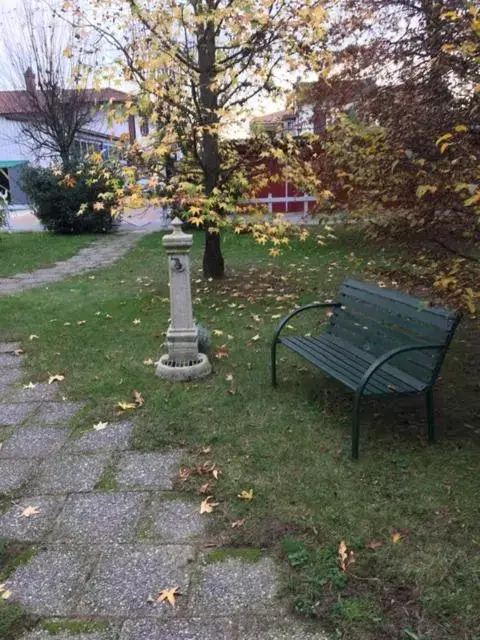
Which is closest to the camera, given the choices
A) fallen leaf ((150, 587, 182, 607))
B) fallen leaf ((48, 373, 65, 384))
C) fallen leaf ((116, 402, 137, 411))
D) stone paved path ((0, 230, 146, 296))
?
fallen leaf ((150, 587, 182, 607))

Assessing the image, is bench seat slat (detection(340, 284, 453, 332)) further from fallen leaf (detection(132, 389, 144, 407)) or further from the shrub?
the shrub

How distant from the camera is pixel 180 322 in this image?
15.9 ft

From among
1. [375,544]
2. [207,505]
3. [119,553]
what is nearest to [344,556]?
[375,544]

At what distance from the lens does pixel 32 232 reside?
61.9 ft

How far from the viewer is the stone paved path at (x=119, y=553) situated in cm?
215

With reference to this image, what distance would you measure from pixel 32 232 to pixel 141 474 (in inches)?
682

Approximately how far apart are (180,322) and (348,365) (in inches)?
65.3

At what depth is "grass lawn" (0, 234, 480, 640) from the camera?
7.40 ft

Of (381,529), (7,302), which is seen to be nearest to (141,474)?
(381,529)

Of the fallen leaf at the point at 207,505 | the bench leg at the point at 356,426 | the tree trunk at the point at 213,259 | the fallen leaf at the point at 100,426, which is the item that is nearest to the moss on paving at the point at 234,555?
the fallen leaf at the point at 207,505

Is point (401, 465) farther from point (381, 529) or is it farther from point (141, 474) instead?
point (141, 474)

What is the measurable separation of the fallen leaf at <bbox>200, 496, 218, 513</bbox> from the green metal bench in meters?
0.93

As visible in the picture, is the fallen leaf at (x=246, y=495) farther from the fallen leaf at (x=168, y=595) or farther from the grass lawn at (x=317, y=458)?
the fallen leaf at (x=168, y=595)

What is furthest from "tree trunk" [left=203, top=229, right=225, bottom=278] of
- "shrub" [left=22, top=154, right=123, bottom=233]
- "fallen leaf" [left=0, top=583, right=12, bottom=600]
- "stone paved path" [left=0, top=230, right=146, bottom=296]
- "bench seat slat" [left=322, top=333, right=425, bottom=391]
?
"shrub" [left=22, top=154, right=123, bottom=233]
